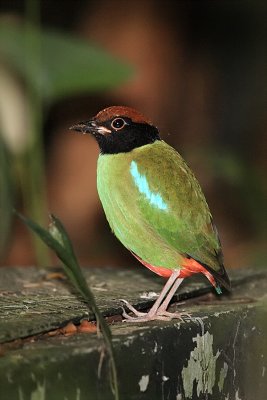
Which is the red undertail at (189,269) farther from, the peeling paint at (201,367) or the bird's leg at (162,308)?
the peeling paint at (201,367)

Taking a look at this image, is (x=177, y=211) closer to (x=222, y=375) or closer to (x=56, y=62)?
(x=222, y=375)

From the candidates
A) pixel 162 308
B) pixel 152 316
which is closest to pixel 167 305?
pixel 162 308

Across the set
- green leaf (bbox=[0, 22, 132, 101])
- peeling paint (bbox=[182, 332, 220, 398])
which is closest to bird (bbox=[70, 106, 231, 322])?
peeling paint (bbox=[182, 332, 220, 398])

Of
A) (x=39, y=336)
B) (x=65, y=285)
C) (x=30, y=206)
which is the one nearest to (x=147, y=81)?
(x=30, y=206)

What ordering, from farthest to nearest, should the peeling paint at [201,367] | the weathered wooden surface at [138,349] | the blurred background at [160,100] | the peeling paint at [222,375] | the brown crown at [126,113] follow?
the blurred background at [160,100] < the brown crown at [126,113] < the peeling paint at [222,375] < the peeling paint at [201,367] < the weathered wooden surface at [138,349]

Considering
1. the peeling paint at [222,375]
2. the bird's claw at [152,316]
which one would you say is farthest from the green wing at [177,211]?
the peeling paint at [222,375]

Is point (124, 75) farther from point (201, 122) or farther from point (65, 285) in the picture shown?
point (201, 122)

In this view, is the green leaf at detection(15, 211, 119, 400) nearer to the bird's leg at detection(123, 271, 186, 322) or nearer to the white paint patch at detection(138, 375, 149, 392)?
the white paint patch at detection(138, 375, 149, 392)
